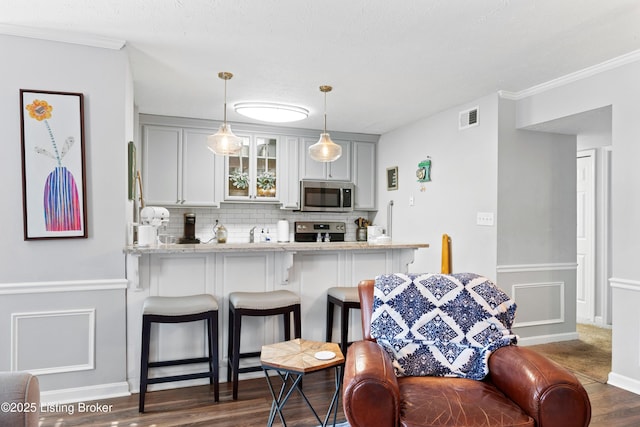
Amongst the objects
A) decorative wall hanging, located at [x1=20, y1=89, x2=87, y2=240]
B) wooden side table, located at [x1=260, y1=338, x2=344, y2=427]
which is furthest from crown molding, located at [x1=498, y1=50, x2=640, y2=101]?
decorative wall hanging, located at [x1=20, y1=89, x2=87, y2=240]

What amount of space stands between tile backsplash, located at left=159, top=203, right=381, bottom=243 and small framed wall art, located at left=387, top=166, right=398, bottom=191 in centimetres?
83

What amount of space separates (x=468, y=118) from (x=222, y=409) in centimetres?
347

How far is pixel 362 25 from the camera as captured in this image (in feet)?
8.59

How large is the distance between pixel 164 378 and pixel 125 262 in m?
0.82

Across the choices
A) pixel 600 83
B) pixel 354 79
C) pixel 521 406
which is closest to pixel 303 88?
pixel 354 79

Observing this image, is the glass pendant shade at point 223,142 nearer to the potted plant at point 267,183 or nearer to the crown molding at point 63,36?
the crown molding at point 63,36

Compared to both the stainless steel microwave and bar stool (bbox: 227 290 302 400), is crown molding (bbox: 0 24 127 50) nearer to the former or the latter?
bar stool (bbox: 227 290 302 400)

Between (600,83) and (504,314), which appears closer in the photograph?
(504,314)

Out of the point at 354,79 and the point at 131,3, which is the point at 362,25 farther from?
the point at 131,3

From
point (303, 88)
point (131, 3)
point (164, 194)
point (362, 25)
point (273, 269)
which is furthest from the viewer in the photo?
point (164, 194)

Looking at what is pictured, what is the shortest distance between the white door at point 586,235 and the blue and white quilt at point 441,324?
12.2 ft

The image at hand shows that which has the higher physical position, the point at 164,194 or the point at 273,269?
the point at 164,194

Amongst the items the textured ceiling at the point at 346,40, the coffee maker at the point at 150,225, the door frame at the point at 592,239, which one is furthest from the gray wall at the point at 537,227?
the coffee maker at the point at 150,225

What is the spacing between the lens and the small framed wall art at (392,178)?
5516 millimetres
